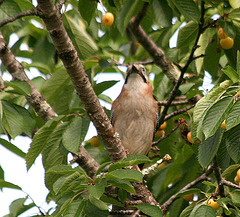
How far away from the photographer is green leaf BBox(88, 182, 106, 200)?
122 inches

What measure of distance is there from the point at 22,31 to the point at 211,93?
4562 mm

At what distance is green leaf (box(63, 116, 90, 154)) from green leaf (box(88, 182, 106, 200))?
81cm

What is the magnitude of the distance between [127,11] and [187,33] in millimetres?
764

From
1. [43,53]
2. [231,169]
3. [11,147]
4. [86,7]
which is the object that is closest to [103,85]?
[86,7]

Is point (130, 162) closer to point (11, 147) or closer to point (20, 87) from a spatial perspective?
point (20, 87)

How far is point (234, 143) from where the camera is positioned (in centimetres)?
362

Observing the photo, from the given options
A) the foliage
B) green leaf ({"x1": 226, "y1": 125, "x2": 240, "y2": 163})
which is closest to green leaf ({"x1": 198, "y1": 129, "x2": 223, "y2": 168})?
the foliage

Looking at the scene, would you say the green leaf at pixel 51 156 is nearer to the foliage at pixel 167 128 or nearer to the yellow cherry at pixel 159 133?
the foliage at pixel 167 128

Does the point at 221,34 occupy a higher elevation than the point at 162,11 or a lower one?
lower

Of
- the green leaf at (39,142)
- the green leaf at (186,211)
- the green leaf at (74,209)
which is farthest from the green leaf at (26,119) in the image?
the green leaf at (186,211)

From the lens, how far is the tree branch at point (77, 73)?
3.19 m

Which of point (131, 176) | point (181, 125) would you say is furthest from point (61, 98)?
point (131, 176)

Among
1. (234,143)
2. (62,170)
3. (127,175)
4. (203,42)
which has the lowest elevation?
(234,143)

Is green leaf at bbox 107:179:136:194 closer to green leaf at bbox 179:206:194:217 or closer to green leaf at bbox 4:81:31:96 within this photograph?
green leaf at bbox 179:206:194:217
